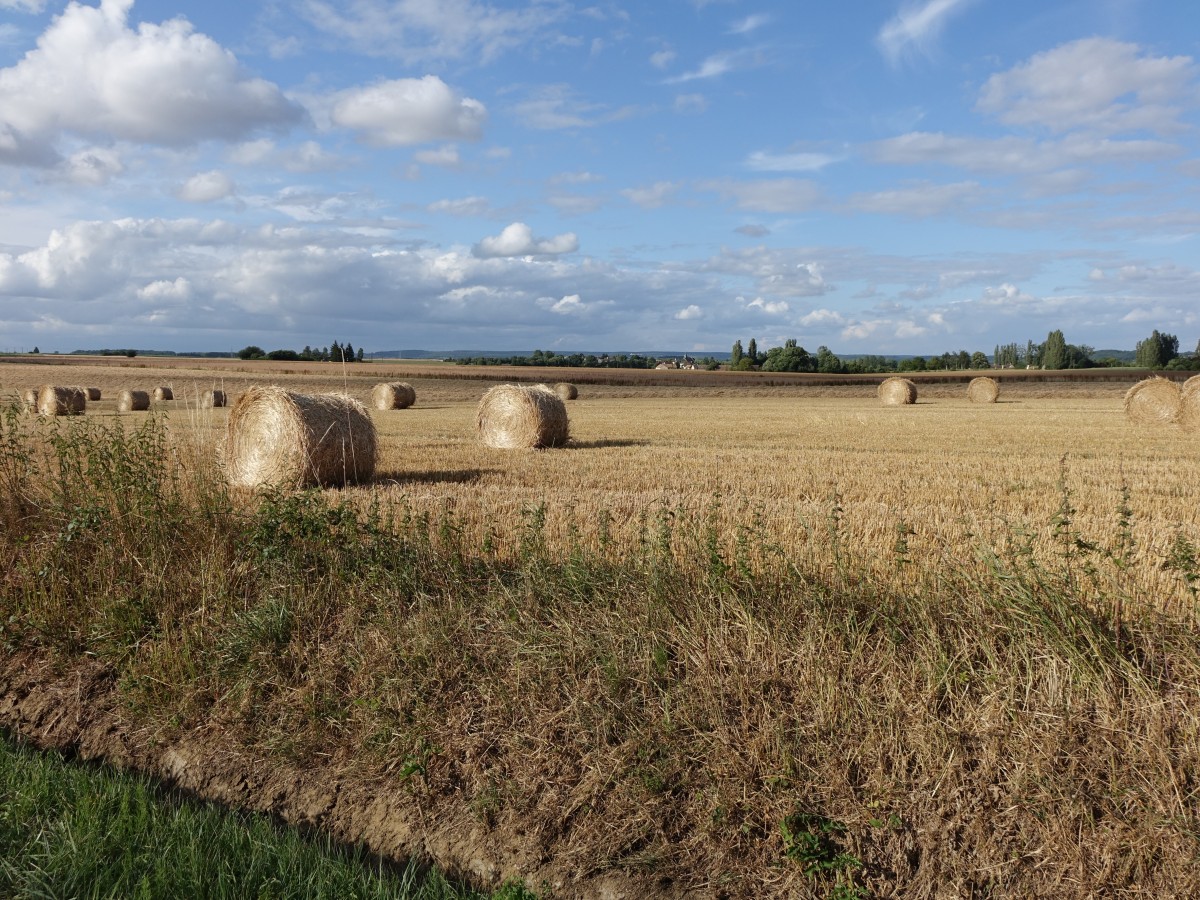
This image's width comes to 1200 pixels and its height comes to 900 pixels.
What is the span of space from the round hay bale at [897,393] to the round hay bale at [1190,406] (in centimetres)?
1925

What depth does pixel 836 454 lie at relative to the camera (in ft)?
60.3

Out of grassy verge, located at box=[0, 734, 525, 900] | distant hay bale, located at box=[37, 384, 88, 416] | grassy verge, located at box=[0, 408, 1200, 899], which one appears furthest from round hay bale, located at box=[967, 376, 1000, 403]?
grassy verge, located at box=[0, 734, 525, 900]

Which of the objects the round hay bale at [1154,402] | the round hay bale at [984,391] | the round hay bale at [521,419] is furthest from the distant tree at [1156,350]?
the round hay bale at [521,419]

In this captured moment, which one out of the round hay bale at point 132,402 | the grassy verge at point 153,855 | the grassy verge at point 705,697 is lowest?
the grassy verge at point 153,855

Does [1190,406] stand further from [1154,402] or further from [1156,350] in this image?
[1156,350]

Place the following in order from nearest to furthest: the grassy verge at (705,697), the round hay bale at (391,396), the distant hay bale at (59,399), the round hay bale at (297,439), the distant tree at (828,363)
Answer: the grassy verge at (705,697)
the round hay bale at (297,439)
the distant hay bale at (59,399)
the round hay bale at (391,396)
the distant tree at (828,363)

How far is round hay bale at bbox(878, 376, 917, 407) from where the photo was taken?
46250 mm

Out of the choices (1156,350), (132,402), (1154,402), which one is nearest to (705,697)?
(1154,402)

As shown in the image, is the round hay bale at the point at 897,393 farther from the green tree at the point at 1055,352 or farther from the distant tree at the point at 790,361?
the green tree at the point at 1055,352

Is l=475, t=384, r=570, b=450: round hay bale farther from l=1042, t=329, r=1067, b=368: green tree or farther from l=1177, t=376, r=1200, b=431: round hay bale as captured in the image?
l=1042, t=329, r=1067, b=368: green tree

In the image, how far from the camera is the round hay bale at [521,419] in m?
19.7

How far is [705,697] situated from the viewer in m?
4.57

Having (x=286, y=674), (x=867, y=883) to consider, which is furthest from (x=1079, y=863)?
(x=286, y=674)

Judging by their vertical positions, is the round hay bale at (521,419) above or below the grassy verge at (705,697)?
above
